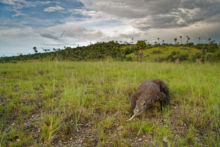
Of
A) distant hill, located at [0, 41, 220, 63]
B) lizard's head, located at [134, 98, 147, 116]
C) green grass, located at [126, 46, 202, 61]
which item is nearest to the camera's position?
lizard's head, located at [134, 98, 147, 116]

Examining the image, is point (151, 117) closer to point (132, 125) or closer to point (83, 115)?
point (132, 125)

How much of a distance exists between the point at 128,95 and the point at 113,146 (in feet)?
7.89

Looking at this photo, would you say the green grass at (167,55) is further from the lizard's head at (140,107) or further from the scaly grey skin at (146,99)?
the lizard's head at (140,107)

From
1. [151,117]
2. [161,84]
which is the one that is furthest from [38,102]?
[161,84]

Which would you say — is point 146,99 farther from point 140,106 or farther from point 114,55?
point 114,55

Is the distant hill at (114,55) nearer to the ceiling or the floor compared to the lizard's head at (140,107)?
nearer to the ceiling

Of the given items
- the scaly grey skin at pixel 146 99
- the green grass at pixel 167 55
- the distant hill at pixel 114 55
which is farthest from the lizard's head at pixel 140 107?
the green grass at pixel 167 55

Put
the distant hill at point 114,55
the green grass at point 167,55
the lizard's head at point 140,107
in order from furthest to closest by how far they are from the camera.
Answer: the green grass at point 167,55
the distant hill at point 114,55
the lizard's head at point 140,107

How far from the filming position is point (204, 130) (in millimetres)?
2740

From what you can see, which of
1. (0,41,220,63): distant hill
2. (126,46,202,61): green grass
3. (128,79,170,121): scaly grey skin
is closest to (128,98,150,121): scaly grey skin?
(128,79,170,121): scaly grey skin

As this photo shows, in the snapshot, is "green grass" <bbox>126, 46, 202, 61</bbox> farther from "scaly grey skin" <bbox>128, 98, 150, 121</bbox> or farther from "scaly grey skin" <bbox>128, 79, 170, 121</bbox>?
"scaly grey skin" <bbox>128, 98, 150, 121</bbox>

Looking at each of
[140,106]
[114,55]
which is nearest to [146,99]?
[140,106]

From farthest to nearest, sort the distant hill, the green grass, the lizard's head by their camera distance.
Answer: the green grass
the distant hill
the lizard's head

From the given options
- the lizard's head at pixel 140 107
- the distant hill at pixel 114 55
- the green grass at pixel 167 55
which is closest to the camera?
the lizard's head at pixel 140 107
